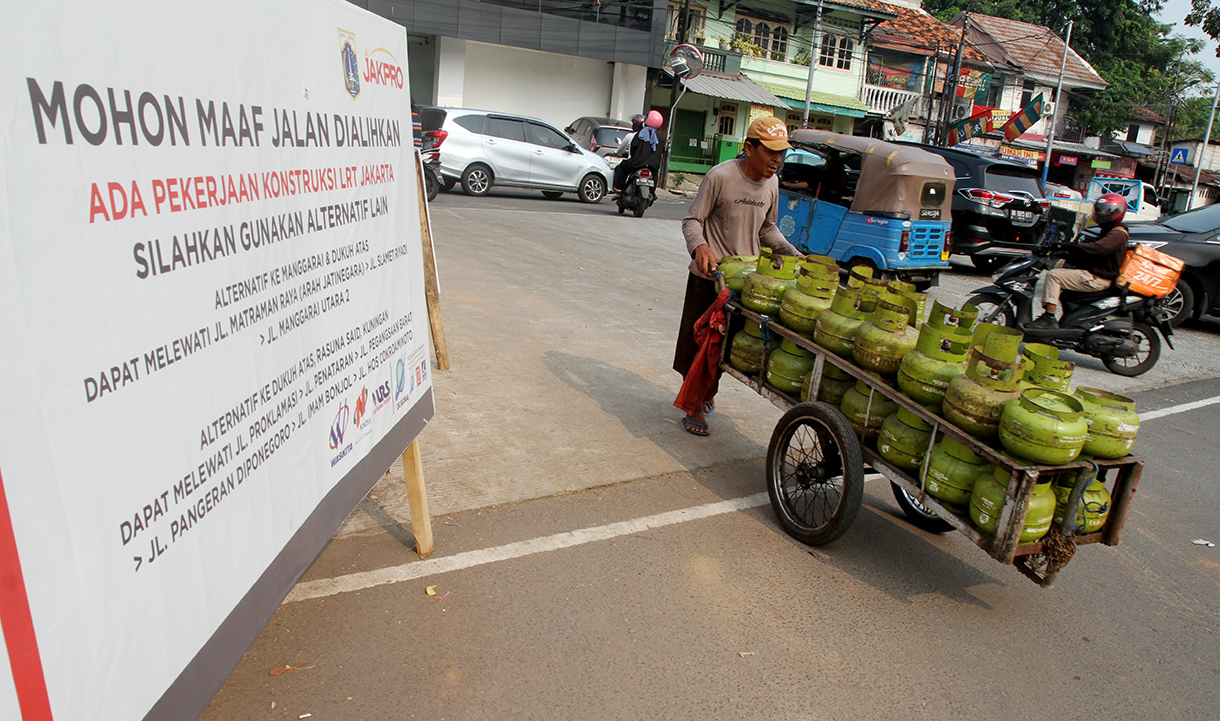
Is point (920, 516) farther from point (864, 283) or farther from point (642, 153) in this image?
point (642, 153)

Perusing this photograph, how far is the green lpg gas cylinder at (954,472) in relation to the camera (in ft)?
11.2

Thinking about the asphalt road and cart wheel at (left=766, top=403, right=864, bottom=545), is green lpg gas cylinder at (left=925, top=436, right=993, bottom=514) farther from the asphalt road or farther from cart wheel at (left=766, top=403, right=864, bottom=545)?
the asphalt road

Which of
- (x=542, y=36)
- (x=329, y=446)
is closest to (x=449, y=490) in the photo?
(x=329, y=446)

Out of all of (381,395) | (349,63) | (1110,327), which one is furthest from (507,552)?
(1110,327)

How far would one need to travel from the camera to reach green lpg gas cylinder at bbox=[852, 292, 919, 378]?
3.80m

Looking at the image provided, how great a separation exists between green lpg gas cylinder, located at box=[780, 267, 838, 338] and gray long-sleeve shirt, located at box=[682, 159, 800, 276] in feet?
2.56

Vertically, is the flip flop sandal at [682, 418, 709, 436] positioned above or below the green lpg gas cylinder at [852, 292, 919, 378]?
below

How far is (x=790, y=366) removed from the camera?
14.4ft

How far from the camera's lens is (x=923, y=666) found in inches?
126

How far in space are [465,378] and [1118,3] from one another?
187 feet

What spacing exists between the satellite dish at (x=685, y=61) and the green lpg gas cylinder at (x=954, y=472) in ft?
65.3

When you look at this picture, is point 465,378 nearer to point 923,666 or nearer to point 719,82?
point 923,666

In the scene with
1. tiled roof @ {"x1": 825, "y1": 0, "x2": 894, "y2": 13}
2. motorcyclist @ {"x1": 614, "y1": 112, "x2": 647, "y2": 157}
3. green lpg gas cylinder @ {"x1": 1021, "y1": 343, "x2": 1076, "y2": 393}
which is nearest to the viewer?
green lpg gas cylinder @ {"x1": 1021, "y1": 343, "x2": 1076, "y2": 393}

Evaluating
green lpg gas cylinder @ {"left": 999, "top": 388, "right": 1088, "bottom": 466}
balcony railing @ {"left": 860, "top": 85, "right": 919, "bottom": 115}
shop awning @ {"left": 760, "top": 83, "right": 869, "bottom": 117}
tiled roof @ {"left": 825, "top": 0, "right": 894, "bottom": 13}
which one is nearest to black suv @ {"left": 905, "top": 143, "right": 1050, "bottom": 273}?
green lpg gas cylinder @ {"left": 999, "top": 388, "right": 1088, "bottom": 466}
